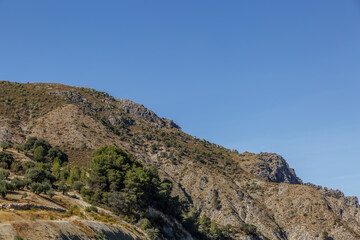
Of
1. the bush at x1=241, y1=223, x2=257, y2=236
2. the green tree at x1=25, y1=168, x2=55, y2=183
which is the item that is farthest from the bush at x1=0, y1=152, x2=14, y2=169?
the bush at x1=241, y1=223, x2=257, y2=236

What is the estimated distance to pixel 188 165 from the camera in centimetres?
16188

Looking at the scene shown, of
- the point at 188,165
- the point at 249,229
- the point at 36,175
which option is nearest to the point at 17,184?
the point at 36,175

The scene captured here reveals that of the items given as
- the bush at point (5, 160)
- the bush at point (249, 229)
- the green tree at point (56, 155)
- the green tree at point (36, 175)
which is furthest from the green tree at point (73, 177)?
the bush at point (249, 229)

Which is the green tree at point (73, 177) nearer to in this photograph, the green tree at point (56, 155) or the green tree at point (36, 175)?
the green tree at point (36, 175)

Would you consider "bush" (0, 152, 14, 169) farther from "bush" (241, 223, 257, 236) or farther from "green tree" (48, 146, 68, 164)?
"bush" (241, 223, 257, 236)

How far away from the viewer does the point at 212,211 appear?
140875 millimetres

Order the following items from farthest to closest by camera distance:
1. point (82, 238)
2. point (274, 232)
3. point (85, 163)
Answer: point (274, 232), point (85, 163), point (82, 238)

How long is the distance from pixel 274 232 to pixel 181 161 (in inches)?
1979

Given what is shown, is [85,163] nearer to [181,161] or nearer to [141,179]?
[141,179]

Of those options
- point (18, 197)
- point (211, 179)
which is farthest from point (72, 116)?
point (18, 197)

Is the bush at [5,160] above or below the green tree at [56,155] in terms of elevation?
below

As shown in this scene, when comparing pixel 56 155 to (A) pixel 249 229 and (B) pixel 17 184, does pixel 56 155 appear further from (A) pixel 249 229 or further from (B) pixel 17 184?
(A) pixel 249 229

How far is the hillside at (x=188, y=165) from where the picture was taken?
→ 134875mm

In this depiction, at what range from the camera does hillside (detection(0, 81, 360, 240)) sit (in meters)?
135
